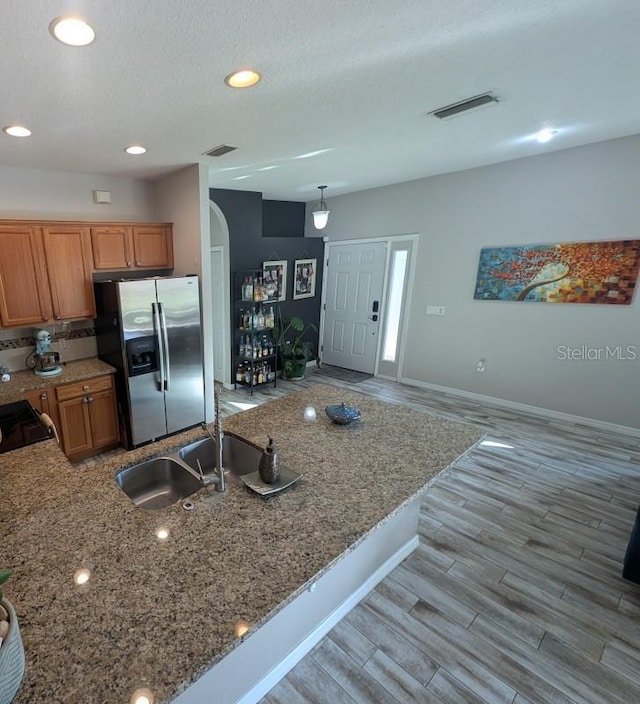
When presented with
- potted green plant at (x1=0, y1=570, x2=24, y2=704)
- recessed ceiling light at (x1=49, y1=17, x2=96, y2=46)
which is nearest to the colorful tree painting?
recessed ceiling light at (x1=49, y1=17, x2=96, y2=46)

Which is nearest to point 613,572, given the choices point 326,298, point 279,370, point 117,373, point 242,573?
point 242,573

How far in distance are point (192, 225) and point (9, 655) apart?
325 centimetres

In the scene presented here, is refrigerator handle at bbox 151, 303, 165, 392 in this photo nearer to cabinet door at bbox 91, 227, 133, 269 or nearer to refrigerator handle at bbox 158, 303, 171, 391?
refrigerator handle at bbox 158, 303, 171, 391

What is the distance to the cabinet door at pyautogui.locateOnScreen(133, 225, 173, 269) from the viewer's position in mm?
3369

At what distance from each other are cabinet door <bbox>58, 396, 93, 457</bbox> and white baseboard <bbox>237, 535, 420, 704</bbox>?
2503 mm

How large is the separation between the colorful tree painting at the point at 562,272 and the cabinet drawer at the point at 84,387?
416 centimetres

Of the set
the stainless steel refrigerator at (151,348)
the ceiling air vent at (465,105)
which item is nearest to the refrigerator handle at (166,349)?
the stainless steel refrigerator at (151,348)

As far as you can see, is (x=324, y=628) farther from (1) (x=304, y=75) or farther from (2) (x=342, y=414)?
(1) (x=304, y=75)

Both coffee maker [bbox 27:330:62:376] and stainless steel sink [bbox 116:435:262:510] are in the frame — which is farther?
coffee maker [bbox 27:330:62:376]

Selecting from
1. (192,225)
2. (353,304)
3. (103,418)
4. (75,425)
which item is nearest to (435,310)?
(353,304)

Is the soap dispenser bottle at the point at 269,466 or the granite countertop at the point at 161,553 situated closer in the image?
the granite countertop at the point at 161,553

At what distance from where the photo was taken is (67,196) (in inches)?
125

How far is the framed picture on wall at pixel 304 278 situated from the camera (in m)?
5.50

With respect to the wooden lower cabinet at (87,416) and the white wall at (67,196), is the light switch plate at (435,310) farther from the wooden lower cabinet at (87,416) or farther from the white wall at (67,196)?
the wooden lower cabinet at (87,416)
